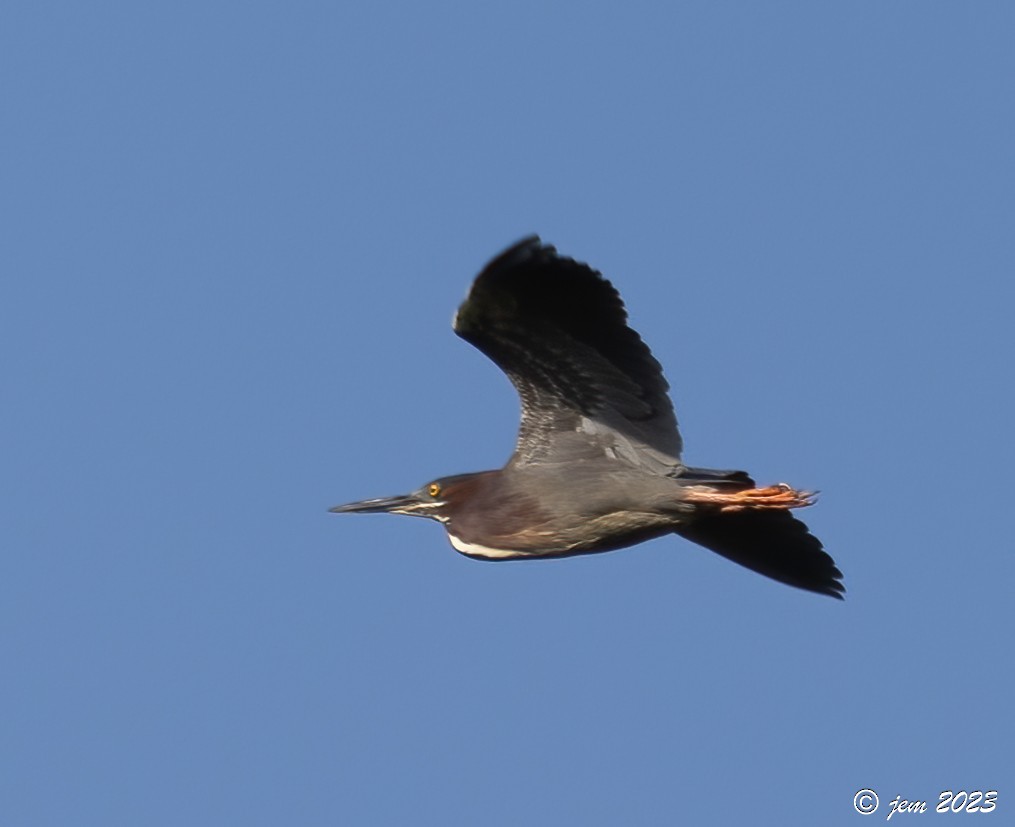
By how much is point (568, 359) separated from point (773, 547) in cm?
248

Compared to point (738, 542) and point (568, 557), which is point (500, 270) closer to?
point (568, 557)

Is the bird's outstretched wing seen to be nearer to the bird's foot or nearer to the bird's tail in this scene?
the bird's foot

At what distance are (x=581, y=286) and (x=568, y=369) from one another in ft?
2.48

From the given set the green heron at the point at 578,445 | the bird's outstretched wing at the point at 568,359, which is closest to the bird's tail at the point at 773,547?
the green heron at the point at 578,445

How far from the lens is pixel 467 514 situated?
14.4 meters

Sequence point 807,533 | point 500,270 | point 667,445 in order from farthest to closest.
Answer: point 807,533 < point 667,445 < point 500,270

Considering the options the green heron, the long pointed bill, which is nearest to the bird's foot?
the green heron

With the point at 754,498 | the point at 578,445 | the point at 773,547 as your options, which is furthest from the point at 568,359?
the point at 773,547

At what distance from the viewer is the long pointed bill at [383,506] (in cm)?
1510

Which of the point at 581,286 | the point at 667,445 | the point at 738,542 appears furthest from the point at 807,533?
the point at 581,286

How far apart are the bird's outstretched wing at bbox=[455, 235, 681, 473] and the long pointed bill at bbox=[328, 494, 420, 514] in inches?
49.2

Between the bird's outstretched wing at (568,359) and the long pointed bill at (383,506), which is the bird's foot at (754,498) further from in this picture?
the long pointed bill at (383,506)

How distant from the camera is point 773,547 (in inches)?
591

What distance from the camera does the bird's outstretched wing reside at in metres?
13.0
